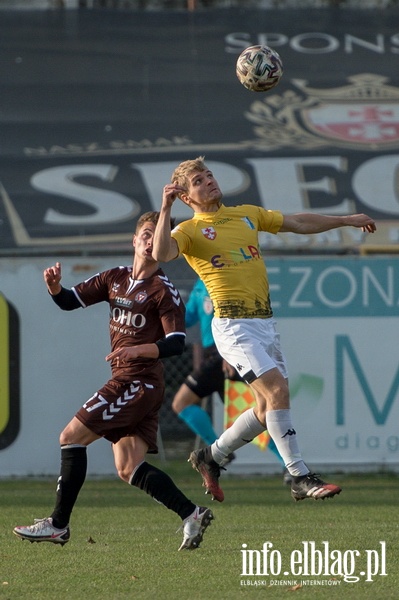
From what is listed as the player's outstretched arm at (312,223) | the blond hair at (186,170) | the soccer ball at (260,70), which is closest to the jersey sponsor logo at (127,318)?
the blond hair at (186,170)

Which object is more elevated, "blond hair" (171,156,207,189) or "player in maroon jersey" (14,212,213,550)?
"blond hair" (171,156,207,189)

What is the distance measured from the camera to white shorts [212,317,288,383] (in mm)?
6867

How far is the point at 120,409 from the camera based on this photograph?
652cm

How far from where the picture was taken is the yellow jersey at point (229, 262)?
278 inches

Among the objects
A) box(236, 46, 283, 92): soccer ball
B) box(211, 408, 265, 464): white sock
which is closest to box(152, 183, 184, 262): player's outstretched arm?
box(211, 408, 265, 464): white sock

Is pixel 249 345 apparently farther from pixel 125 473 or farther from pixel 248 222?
pixel 125 473

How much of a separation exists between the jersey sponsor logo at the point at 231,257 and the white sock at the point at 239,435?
1000 mm

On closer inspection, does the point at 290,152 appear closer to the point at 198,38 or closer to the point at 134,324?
the point at 198,38

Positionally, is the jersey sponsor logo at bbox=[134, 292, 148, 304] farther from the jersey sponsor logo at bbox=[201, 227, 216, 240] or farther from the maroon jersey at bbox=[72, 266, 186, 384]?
the jersey sponsor logo at bbox=[201, 227, 216, 240]

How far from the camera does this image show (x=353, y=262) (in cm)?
1189

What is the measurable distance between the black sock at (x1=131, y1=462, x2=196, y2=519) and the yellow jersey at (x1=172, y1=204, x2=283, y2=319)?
3.70ft

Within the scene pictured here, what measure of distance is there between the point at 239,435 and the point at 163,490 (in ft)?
3.12

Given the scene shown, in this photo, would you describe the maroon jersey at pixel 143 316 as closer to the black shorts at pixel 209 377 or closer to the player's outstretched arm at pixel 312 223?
the player's outstretched arm at pixel 312 223

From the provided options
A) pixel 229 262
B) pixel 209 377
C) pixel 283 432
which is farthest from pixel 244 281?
pixel 209 377
